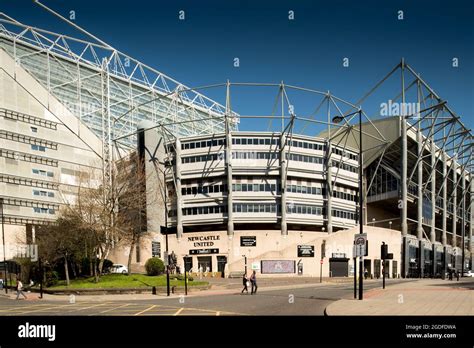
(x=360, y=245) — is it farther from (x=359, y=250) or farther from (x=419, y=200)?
(x=419, y=200)

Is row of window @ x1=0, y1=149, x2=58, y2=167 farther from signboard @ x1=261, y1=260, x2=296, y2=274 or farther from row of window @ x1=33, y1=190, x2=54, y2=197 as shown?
signboard @ x1=261, y1=260, x2=296, y2=274

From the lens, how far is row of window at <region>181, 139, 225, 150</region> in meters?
67.1

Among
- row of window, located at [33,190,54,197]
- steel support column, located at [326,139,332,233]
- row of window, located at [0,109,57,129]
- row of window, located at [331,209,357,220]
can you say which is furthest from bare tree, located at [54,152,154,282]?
row of window, located at [331,209,357,220]

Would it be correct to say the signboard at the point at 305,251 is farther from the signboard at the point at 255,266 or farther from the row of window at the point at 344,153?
the row of window at the point at 344,153

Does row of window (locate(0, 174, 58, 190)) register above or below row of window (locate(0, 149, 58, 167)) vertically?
below

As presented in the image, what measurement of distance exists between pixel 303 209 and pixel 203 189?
1851 cm

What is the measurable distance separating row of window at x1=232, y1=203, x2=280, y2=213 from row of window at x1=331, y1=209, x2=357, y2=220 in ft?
40.8

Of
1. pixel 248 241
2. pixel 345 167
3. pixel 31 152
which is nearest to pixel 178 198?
pixel 248 241

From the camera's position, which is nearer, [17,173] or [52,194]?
[17,173]

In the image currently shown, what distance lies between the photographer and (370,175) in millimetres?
83125

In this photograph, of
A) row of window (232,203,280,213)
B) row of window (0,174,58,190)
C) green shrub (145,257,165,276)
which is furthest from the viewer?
row of window (232,203,280,213)

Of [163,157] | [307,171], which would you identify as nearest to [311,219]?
[307,171]
